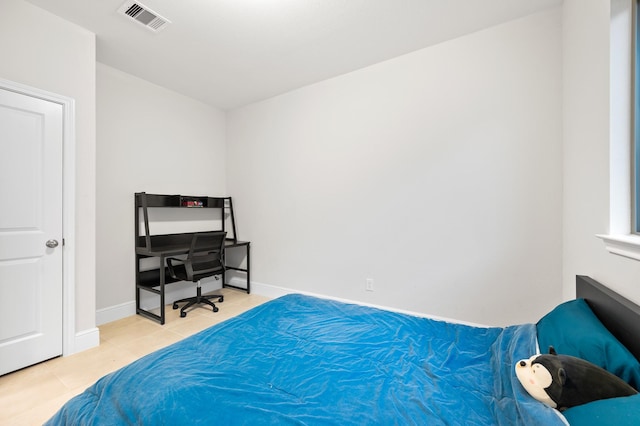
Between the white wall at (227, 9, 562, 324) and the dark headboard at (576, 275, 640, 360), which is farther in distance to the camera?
the white wall at (227, 9, 562, 324)

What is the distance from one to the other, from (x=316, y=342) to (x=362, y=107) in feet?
8.07

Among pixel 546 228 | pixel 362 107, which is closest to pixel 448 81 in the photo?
pixel 362 107

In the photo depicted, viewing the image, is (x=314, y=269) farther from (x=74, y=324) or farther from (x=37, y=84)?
(x=37, y=84)

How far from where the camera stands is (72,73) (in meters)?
2.25

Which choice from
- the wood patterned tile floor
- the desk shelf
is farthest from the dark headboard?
the desk shelf

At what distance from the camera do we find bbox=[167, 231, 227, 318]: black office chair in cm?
298

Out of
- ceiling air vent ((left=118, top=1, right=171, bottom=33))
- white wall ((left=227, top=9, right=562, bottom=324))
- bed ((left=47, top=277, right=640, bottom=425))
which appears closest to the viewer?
bed ((left=47, top=277, right=640, bottom=425))

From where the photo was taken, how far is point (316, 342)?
136 cm

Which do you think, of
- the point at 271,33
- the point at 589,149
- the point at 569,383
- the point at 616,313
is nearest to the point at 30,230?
the point at 271,33

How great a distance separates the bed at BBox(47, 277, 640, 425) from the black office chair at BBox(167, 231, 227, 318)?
172 cm

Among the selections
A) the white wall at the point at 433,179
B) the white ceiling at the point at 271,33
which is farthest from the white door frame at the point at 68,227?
the white wall at the point at 433,179

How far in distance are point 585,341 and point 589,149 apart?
1.17 metres

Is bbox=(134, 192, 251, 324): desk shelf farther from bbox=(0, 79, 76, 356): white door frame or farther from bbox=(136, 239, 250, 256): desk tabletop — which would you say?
bbox=(0, 79, 76, 356): white door frame

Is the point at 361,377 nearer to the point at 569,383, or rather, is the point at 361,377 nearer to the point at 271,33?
the point at 569,383
